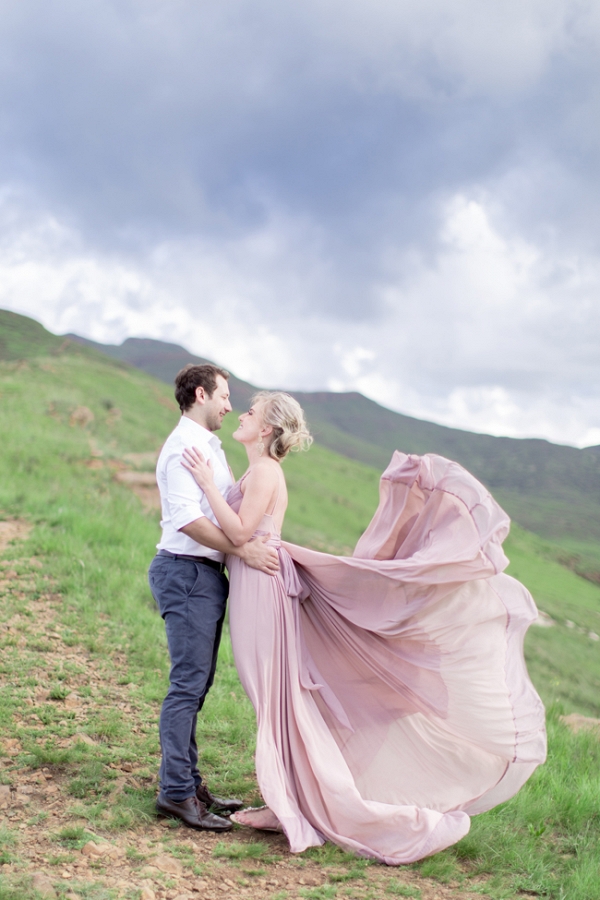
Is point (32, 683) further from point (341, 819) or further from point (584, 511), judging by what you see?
point (584, 511)

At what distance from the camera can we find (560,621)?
25.3 meters

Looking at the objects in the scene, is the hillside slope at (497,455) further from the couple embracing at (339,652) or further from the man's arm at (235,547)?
the man's arm at (235,547)

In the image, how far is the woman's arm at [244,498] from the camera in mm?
3793

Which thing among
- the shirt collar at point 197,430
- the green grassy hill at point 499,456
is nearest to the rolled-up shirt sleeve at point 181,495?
the shirt collar at point 197,430

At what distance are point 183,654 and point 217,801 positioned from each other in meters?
1.04

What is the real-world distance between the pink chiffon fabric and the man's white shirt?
23 cm

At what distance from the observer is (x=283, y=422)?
403cm

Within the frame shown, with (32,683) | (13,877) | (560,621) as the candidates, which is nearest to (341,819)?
(13,877)

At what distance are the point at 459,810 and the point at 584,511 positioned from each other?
4377 inches

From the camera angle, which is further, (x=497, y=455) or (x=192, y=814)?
(x=497, y=455)

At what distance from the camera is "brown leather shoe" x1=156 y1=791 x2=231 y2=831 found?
385 cm

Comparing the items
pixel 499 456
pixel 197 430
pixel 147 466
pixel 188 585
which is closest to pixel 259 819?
pixel 188 585

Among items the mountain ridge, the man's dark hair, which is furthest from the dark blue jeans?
the mountain ridge

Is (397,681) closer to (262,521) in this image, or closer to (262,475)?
(262,521)
